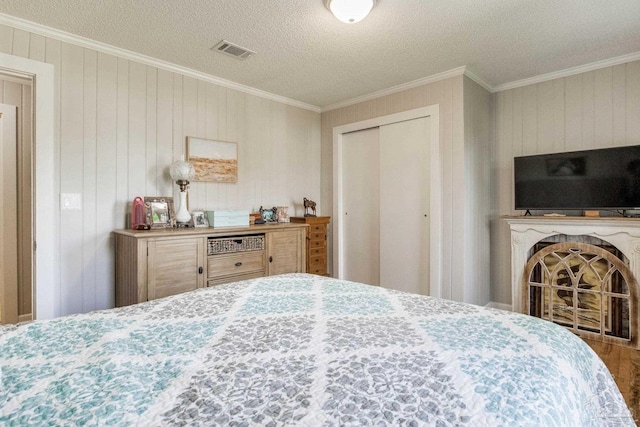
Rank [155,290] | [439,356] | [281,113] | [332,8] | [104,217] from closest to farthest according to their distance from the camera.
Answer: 1. [439,356]
2. [332,8]
3. [155,290]
4. [104,217]
5. [281,113]

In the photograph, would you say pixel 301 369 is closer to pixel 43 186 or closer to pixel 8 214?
pixel 43 186

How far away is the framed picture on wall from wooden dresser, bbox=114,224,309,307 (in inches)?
28.0

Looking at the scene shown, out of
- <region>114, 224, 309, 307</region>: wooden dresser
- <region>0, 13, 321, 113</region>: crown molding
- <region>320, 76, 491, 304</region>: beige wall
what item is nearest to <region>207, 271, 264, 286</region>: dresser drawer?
<region>114, 224, 309, 307</region>: wooden dresser

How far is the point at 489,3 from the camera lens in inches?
80.8

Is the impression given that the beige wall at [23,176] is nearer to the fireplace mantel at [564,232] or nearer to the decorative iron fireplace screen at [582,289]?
the fireplace mantel at [564,232]

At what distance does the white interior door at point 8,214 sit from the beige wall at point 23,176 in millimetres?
34

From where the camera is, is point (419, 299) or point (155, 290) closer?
point (419, 299)

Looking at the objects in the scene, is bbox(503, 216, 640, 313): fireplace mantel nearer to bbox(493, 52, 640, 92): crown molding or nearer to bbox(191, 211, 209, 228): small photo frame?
bbox(493, 52, 640, 92): crown molding

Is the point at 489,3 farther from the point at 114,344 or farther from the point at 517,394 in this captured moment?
the point at 114,344

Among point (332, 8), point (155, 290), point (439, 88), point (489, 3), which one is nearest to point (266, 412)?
point (155, 290)

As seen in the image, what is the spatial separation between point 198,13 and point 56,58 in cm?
114

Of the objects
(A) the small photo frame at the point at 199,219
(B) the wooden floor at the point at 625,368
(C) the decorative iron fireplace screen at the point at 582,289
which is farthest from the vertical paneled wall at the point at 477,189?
(A) the small photo frame at the point at 199,219

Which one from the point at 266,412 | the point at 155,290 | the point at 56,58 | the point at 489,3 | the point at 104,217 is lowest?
the point at 155,290

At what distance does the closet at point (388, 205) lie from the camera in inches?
133
